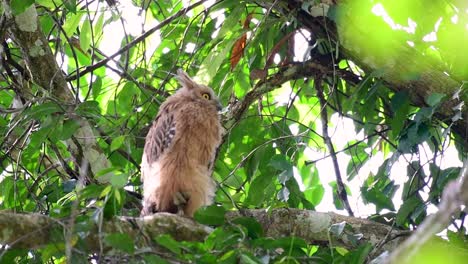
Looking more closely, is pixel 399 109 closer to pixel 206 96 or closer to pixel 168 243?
pixel 206 96

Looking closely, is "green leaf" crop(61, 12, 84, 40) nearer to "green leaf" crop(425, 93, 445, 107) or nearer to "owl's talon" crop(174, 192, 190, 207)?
"owl's talon" crop(174, 192, 190, 207)

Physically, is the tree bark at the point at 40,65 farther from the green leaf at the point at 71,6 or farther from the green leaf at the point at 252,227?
the green leaf at the point at 252,227

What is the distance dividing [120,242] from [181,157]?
6.49 ft

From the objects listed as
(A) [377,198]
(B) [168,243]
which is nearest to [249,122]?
(A) [377,198]

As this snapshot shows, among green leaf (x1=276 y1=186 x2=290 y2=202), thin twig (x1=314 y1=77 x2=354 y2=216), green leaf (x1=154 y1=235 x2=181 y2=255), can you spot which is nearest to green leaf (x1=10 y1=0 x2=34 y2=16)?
green leaf (x1=276 y1=186 x2=290 y2=202)

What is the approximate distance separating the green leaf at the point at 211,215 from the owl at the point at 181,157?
4.17 feet

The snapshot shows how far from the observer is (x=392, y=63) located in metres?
5.05

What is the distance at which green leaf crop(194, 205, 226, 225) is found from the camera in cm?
368

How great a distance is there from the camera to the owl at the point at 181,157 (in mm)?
4980

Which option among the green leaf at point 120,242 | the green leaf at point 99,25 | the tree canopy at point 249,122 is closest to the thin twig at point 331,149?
the tree canopy at point 249,122

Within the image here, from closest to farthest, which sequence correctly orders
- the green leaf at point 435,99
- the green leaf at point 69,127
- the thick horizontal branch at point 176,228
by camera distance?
the thick horizontal branch at point 176,228 < the green leaf at point 435,99 < the green leaf at point 69,127

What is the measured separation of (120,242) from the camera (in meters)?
3.12

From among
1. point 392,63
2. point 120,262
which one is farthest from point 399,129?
point 120,262

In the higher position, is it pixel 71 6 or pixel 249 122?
pixel 71 6
